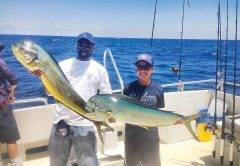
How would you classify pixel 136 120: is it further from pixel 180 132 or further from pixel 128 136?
pixel 180 132

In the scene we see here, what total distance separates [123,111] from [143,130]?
1.20m

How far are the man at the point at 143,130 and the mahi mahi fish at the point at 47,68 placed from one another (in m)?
1.53

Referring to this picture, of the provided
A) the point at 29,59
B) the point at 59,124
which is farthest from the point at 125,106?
the point at 59,124

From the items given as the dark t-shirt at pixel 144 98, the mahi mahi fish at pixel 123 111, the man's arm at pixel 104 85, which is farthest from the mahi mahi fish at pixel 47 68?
the dark t-shirt at pixel 144 98

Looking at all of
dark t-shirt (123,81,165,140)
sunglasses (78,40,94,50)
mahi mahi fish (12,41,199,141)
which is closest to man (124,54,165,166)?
dark t-shirt (123,81,165,140)

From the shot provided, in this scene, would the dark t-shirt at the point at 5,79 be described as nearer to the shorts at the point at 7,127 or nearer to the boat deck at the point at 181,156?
the shorts at the point at 7,127

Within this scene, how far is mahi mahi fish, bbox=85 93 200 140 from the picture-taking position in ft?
8.96

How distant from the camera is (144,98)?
12.8ft

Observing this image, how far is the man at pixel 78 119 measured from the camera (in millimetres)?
3723

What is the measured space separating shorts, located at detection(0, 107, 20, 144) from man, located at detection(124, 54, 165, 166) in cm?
163

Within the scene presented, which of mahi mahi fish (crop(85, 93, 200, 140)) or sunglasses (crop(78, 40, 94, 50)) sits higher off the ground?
sunglasses (crop(78, 40, 94, 50))

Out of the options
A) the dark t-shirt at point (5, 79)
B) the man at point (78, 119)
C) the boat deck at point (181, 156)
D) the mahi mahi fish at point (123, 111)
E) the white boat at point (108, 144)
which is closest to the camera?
the mahi mahi fish at point (123, 111)

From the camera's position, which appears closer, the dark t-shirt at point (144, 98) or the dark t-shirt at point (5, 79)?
the dark t-shirt at point (144, 98)

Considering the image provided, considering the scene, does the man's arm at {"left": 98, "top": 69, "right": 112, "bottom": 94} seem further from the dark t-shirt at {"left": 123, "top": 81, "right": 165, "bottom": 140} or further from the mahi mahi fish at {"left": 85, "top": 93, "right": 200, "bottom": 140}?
the mahi mahi fish at {"left": 85, "top": 93, "right": 200, "bottom": 140}
